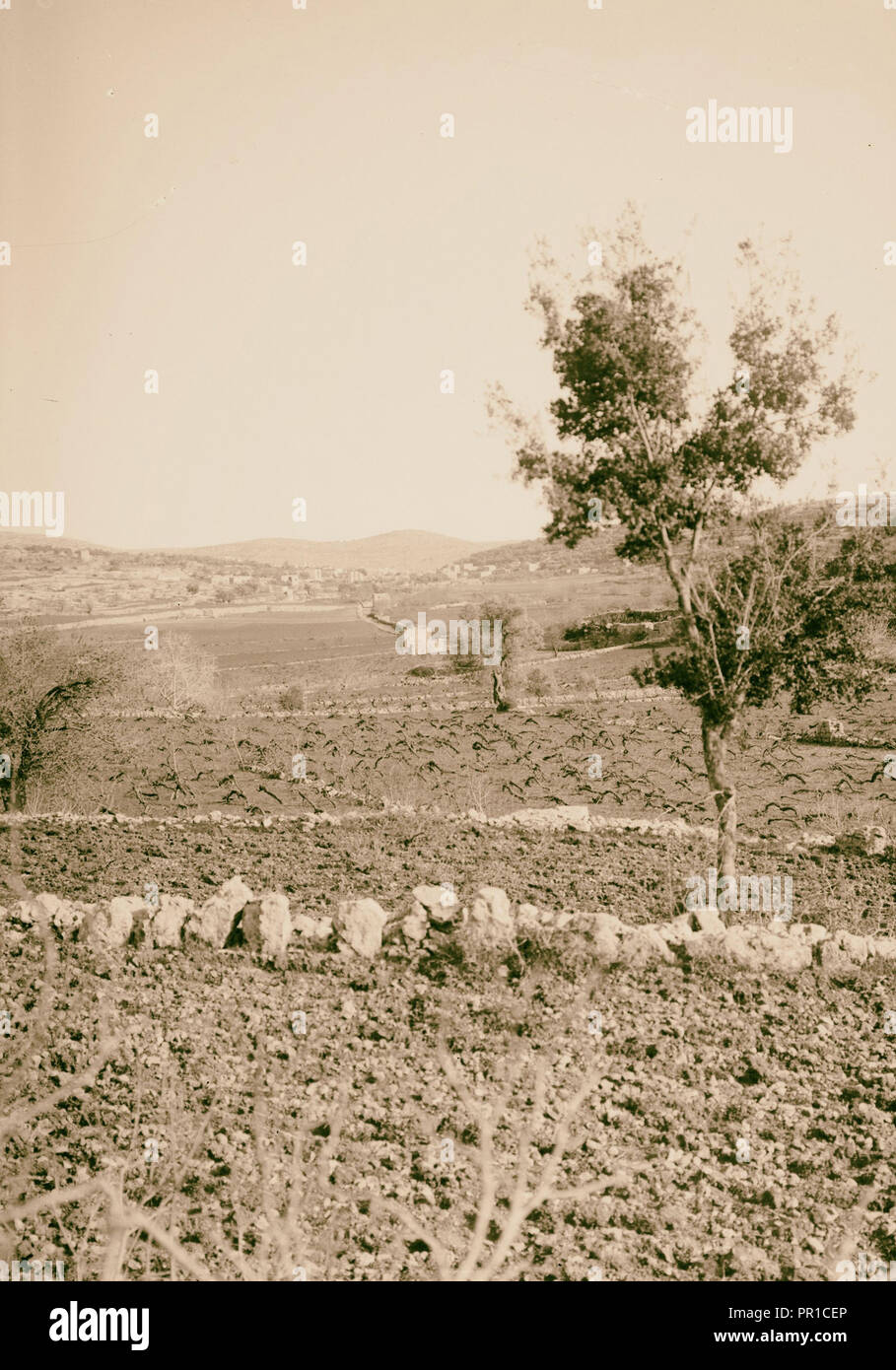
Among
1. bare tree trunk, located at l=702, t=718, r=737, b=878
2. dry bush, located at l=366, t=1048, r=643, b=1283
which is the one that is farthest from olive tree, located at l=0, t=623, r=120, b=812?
dry bush, located at l=366, t=1048, r=643, b=1283

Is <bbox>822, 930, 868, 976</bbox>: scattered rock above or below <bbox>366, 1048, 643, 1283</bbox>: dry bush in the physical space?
above

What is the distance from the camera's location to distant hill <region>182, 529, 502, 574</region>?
90938 mm

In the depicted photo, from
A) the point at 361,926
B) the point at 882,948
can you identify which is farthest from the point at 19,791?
the point at 882,948

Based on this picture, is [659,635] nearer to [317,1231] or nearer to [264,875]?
[264,875]

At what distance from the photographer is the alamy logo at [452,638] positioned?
32281mm

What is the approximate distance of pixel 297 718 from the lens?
23688 millimetres

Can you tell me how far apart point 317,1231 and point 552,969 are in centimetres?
294

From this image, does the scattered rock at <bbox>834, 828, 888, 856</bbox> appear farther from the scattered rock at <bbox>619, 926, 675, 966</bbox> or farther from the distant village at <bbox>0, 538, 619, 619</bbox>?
the distant village at <bbox>0, 538, 619, 619</bbox>

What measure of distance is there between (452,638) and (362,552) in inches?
2674
